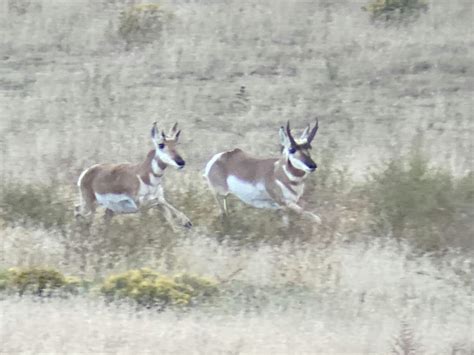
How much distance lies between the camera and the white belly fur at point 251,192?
15.3m

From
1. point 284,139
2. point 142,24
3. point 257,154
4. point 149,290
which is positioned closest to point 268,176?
point 284,139

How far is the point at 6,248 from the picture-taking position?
1392cm

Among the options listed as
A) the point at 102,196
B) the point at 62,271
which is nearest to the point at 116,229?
the point at 102,196

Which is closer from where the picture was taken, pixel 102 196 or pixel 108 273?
pixel 108 273

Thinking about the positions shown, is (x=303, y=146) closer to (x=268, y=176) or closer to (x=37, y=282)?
(x=268, y=176)

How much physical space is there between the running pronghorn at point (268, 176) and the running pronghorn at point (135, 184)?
0.82 meters

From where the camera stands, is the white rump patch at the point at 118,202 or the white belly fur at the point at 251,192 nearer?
the white rump patch at the point at 118,202

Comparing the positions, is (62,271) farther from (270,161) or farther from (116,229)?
(270,161)

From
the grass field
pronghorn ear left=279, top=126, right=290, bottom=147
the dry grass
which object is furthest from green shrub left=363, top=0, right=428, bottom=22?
the dry grass

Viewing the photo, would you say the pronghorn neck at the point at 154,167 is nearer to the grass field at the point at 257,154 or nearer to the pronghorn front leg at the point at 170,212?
the pronghorn front leg at the point at 170,212

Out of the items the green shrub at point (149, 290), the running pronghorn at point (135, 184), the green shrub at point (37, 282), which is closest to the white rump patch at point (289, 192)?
the running pronghorn at point (135, 184)

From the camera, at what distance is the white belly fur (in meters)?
15.3

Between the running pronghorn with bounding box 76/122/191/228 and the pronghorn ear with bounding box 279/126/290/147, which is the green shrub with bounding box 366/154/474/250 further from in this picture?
the running pronghorn with bounding box 76/122/191/228

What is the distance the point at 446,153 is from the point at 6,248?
9178mm
